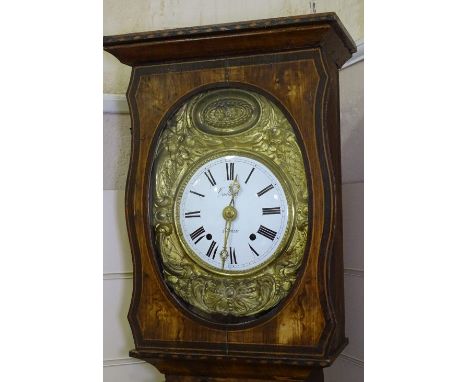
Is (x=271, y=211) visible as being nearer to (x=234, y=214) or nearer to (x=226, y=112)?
(x=234, y=214)

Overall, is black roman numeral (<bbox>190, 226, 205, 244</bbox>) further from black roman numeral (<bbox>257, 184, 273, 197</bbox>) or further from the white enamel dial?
black roman numeral (<bbox>257, 184, 273, 197</bbox>)

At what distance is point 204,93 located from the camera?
1183mm

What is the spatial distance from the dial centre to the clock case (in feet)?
0.48

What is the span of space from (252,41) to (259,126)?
0.53ft

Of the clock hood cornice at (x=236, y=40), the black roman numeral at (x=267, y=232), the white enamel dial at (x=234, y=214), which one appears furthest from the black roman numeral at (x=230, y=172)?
the clock hood cornice at (x=236, y=40)

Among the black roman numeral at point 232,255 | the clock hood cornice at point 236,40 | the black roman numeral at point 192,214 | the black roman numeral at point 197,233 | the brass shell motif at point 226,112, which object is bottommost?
the black roman numeral at point 232,255

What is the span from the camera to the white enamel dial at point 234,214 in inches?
44.1

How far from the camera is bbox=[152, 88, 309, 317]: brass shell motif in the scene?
1113 millimetres

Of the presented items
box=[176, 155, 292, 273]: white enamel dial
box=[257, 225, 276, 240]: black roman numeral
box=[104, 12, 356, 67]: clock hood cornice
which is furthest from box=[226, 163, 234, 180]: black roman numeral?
box=[104, 12, 356, 67]: clock hood cornice

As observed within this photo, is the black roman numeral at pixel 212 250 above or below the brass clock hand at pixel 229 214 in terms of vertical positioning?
below

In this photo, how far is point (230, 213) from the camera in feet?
3.72

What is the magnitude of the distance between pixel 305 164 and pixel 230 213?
17 cm

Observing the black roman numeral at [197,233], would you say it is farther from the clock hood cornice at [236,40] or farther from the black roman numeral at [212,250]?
the clock hood cornice at [236,40]
